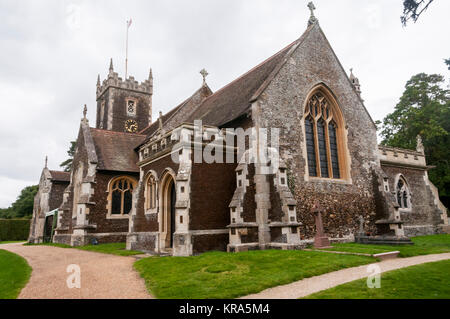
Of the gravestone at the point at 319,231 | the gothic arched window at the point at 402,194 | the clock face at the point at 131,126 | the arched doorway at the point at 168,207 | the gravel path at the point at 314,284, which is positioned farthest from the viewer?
the clock face at the point at 131,126

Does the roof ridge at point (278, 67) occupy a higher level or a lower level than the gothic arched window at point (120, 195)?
higher

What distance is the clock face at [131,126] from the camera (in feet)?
109

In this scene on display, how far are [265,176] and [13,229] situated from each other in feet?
112

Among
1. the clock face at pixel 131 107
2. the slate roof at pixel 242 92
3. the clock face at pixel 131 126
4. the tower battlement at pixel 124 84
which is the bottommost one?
the slate roof at pixel 242 92

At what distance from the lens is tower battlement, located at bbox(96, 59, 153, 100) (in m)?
33.8

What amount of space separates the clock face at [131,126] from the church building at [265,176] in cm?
1071

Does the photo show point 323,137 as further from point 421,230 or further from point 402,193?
point 421,230

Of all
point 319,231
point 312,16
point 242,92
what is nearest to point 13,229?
point 242,92

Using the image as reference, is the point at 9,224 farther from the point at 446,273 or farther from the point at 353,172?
the point at 446,273

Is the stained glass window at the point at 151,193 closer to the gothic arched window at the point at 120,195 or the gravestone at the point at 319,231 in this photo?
the gothic arched window at the point at 120,195

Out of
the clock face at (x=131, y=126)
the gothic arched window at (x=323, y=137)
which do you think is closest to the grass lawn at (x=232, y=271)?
the gothic arched window at (x=323, y=137)

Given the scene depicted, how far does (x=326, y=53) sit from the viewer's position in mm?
17266

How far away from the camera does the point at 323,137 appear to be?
16297mm
